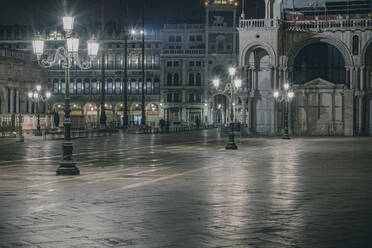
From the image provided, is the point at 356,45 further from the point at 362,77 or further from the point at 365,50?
the point at 362,77

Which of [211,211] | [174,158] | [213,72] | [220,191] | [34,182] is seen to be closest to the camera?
[211,211]

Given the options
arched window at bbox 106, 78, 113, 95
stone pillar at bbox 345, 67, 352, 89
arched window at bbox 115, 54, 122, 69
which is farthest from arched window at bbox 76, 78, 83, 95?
stone pillar at bbox 345, 67, 352, 89

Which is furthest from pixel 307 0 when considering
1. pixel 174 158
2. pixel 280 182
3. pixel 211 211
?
pixel 211 211

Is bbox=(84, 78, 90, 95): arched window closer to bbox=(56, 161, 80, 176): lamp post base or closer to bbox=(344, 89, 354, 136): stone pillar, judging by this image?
bbox=(344, 89, 354, 136): stone pillar

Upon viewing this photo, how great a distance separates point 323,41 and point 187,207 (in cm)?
4751

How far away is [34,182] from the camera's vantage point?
16.0 meters

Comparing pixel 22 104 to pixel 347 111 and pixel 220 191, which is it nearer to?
pixel 347 111

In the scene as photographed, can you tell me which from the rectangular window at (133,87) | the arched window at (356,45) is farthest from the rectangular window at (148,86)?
the arched window at (356,45)

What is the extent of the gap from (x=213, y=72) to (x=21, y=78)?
38.5 metres

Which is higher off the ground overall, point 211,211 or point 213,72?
point 213,72

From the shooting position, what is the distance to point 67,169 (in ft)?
59.2

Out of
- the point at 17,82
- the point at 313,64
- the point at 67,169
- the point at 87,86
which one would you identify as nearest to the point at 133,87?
the point at 87,86

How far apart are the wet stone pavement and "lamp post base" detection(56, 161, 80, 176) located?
0.26 metres

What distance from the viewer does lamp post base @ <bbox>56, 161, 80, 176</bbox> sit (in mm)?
18016
